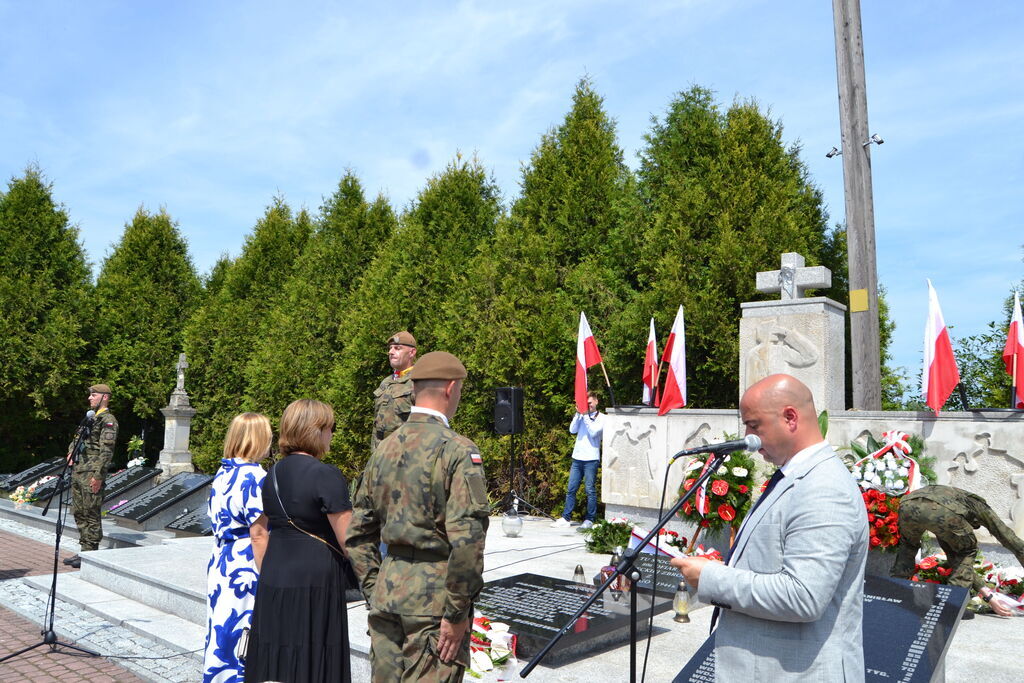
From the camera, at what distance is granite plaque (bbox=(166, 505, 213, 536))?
9.38 meters

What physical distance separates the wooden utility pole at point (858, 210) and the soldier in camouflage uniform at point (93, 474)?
8.71 meters

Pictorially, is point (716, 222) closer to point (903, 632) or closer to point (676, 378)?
point (676, 378)

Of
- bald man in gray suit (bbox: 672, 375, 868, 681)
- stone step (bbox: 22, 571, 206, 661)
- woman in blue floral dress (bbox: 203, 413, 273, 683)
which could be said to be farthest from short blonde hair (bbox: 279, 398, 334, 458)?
stone step (bbox: 22, 571, 206, 661)

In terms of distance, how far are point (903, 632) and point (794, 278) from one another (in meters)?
5.45

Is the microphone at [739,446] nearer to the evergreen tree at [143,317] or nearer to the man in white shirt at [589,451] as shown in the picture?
the man in white shirt at [589,451]

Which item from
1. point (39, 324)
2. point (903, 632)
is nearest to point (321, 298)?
point (39, 324)

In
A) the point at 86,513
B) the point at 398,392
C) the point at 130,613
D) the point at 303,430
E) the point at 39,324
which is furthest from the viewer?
the point at 39,324

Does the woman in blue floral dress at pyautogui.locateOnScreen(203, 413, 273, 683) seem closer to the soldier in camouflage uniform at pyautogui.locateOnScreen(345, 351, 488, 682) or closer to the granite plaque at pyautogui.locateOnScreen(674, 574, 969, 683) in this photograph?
the soldier in camouflage uniform at pyautogui.locateOnScreen(345, 351, 488, 682)

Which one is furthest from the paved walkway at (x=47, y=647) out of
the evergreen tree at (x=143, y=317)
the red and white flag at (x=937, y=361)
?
the evergreen tree at (x=143, y=317)

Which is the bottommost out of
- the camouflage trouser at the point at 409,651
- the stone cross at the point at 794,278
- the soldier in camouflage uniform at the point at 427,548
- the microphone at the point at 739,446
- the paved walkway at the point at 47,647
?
the paved walkway at the point at 47,647

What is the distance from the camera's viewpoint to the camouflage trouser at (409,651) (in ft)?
9.25

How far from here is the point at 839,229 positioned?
12.5 m

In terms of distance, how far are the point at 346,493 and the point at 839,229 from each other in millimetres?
11278

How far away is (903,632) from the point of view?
315 centimetres
